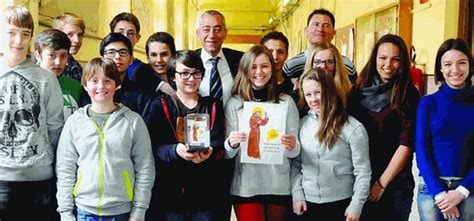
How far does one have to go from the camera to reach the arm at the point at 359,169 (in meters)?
2.27

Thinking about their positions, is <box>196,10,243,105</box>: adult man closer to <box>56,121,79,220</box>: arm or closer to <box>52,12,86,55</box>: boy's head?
<box>52,12,86,55</box>: boy's head

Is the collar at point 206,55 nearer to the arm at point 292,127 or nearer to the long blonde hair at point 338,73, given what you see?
the long blonde hair at point 338,73

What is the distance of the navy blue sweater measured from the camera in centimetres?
219

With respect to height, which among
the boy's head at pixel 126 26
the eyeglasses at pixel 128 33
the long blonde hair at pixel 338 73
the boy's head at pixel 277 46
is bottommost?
the long blonde hair at pixel 338 73

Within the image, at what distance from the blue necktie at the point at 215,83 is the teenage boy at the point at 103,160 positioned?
2.09 feet

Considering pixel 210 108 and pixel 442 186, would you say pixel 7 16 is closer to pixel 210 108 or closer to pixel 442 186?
pixel 210 108

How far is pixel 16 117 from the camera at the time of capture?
2115mm

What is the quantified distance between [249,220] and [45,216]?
992mm

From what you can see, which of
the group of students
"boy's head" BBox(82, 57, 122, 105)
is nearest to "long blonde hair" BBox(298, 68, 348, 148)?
the group of students

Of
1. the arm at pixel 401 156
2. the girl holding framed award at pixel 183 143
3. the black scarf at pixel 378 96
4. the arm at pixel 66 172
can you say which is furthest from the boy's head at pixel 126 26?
the arm at pixel 401 156

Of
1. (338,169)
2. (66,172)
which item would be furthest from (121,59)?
(338,169)

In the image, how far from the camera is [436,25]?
4832mm

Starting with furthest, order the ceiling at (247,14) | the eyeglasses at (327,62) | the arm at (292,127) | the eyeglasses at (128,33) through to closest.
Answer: the ceiling at (247,14), the eyeglasses at (128,33), the eyeglasses at (327,62), the arm at (292,127)

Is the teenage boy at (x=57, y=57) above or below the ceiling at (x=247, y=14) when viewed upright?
below
